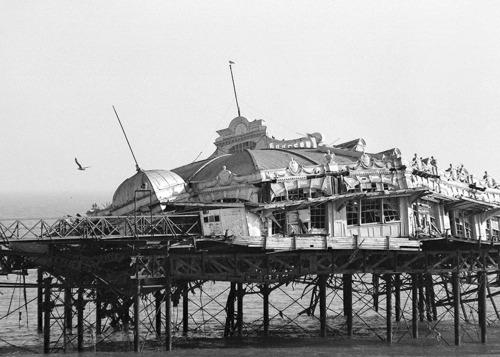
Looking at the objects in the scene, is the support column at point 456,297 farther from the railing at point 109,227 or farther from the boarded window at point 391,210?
the railing at point 109,227

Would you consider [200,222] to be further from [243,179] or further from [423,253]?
[423,253]

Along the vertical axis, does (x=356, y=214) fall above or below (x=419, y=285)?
above

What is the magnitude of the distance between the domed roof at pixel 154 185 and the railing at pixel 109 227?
10.6 feet

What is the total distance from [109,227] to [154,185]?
4637 mm

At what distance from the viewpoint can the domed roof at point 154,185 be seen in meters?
54.4

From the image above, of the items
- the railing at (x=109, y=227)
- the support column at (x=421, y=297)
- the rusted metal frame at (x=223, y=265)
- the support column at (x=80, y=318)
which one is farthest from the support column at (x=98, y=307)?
the support column at (x=421, y=297)

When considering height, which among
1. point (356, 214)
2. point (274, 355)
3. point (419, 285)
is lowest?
point (274, 355)

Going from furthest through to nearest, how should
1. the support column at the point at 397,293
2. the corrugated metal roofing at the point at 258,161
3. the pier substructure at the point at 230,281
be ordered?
the support column at the point at 397,293 → the corrugated metal roofing at the point at 258,161 → the pier substructure at the point at 230,281

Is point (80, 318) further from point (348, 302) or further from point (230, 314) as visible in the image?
point (348, 302)

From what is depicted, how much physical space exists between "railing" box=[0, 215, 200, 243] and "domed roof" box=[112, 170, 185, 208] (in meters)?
3.22

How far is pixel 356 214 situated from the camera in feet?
184

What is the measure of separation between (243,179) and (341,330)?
15.8 meters

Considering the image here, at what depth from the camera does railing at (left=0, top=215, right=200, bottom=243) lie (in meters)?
47.3

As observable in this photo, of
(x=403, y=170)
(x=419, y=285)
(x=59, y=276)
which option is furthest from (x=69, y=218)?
(x=419, y=285)
